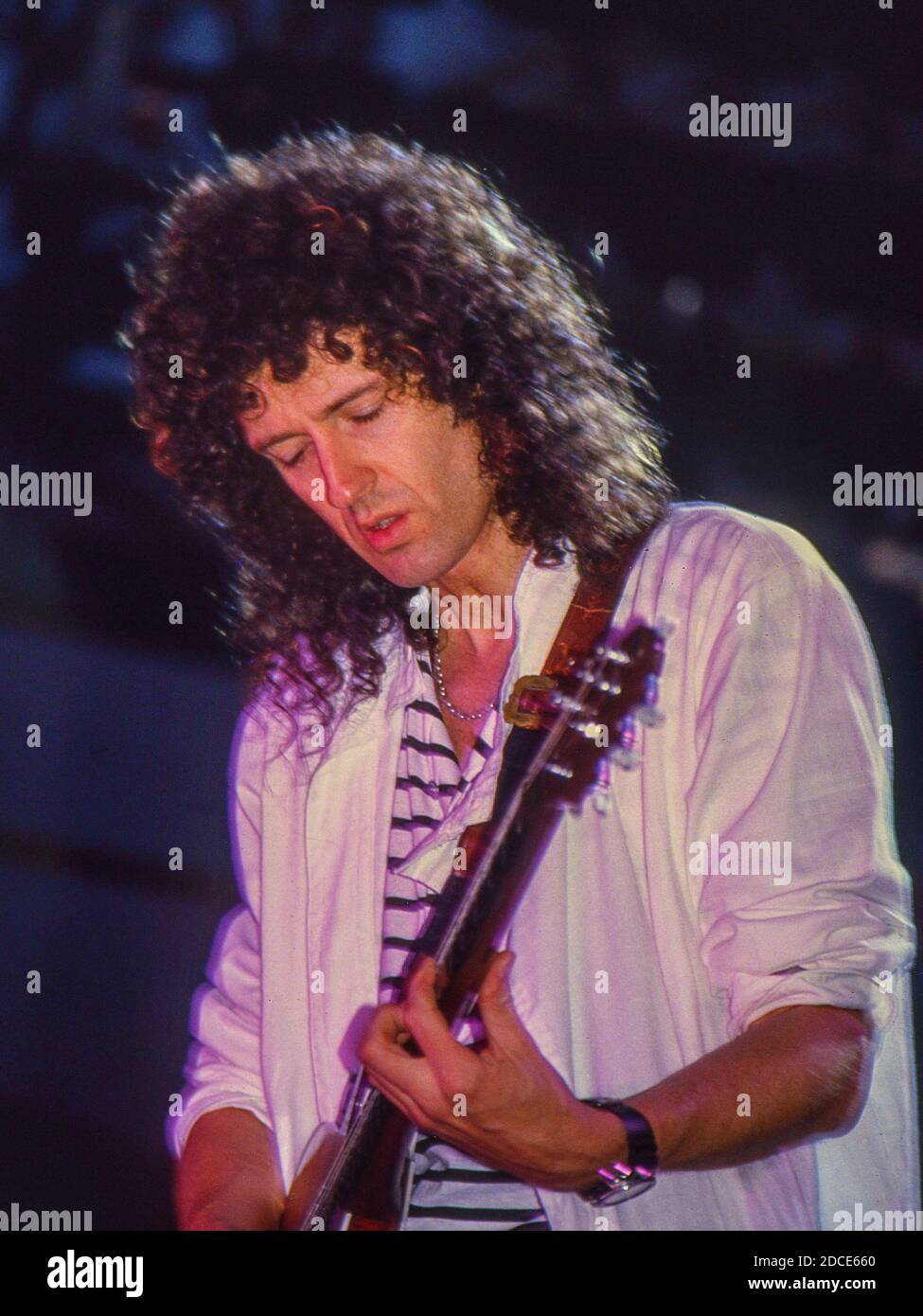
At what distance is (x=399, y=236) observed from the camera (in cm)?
169

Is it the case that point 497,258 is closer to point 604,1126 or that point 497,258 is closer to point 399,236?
point 399,236

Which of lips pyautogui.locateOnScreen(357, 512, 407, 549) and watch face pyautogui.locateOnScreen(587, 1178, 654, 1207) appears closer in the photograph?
watch face pyautogui.locateOnScreen(587, 1178, 654, 1207)

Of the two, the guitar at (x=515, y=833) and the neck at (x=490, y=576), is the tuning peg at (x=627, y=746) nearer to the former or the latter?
the guitar at (x=515, y=833)

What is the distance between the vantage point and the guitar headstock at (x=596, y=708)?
147 centimetres

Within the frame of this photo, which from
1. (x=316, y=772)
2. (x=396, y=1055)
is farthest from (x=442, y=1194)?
(x=316, y=772)

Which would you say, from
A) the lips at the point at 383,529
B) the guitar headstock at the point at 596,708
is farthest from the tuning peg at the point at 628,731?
the lips at the point at 383,529

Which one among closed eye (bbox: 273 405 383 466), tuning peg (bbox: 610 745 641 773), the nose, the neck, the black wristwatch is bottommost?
the black wristwatch

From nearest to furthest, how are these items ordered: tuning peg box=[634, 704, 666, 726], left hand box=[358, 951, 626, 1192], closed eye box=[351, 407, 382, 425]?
left hand box=[358, 951, 626, 1192] → tuning peg box=[634, 704, 666, 726] → closed eye box=[351, 407, 382, 425]

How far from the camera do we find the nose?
5.39 ft

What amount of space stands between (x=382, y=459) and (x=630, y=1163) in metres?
0.89

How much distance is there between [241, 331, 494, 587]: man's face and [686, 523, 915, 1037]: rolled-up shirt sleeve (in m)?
0.36

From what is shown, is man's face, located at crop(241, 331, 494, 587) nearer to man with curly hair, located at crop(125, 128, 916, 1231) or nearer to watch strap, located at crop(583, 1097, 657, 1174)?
man with curly hair, located at crop(125, 128, 916, 1231)

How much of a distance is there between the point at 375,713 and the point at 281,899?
0.28 meters

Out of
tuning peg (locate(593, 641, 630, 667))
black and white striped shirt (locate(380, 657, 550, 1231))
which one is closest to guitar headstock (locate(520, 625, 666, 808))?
tuning peg (locate(593, 641, 630, 667))
